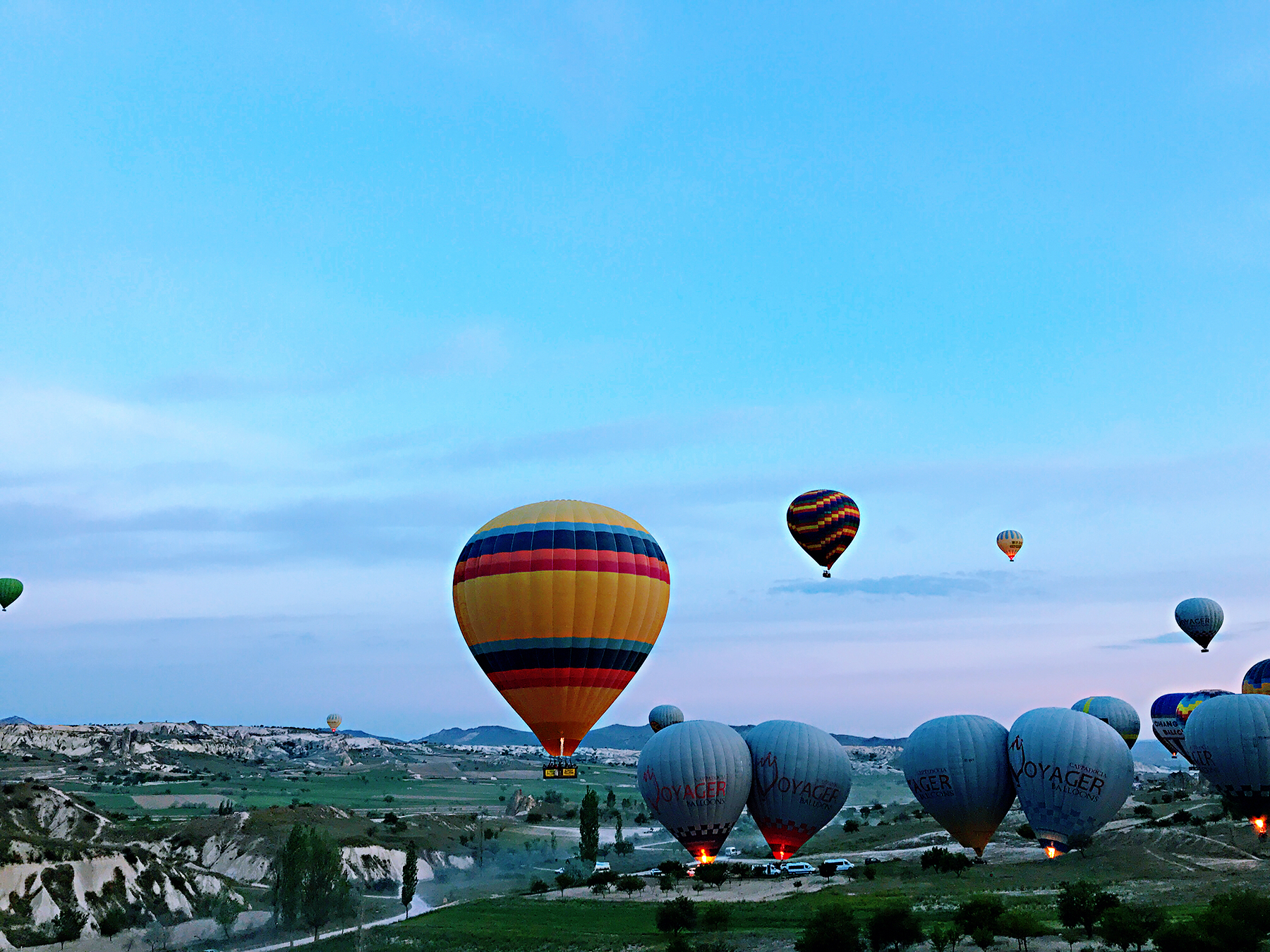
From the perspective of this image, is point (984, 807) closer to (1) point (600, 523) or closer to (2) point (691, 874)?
(2) point (691, 874)

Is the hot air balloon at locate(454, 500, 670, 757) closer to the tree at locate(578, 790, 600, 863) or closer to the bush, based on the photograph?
the bush

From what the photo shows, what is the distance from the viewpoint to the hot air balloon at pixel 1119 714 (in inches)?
3605

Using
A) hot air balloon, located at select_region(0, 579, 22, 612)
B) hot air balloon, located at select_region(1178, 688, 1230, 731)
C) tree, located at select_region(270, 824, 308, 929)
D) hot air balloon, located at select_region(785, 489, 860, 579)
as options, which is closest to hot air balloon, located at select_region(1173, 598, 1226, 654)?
hot air balloon, located at select_region(1178, 688, 1230, 731)

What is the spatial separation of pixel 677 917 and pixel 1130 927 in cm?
1759

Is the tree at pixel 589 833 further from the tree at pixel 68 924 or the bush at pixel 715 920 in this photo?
the bush at pixel 715 920

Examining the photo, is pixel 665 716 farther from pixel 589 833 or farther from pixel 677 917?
pixel 677 917

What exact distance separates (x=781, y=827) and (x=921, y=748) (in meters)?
8.36

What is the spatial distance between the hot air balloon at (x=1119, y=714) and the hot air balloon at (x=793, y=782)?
42278 millimetres

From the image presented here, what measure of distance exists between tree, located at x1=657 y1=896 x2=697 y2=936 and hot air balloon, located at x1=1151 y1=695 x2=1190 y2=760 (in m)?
70.7

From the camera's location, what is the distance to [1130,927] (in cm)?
3409

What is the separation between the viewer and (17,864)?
6931 cm

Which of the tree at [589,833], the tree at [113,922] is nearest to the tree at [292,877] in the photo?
the tree at [113,922]

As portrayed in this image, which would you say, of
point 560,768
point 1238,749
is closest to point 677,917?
point 560,768

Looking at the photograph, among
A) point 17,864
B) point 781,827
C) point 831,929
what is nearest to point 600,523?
point 781,827
